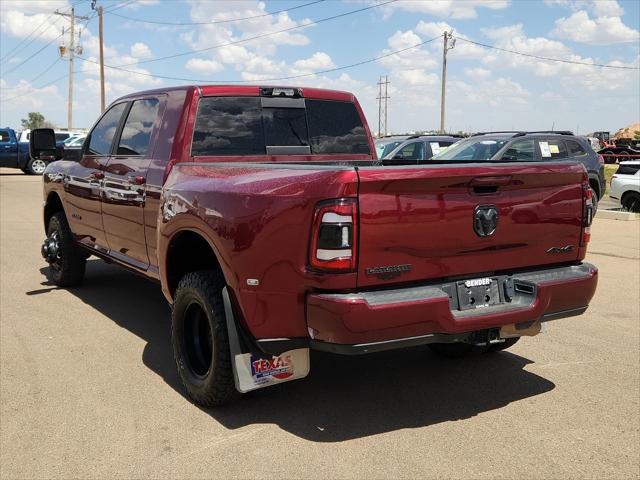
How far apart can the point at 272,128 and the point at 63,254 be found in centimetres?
317

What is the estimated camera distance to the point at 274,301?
11.1ft

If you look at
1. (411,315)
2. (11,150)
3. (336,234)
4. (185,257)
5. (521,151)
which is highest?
(11,150)

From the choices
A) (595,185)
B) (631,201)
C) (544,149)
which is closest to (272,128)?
(544,149)

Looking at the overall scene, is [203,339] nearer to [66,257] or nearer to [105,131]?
[105,131]

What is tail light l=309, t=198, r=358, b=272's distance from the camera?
3.11 meters

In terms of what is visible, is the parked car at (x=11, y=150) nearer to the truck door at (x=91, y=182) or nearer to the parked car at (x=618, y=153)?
the truck door at (x=91, y=182)

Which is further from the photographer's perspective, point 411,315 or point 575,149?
point 575,149

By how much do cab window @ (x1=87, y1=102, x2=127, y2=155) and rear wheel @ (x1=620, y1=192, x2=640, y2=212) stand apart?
1432 centimetres

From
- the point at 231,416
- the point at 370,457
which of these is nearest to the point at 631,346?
the point at 370,457

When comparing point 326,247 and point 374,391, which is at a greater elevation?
point 326,247

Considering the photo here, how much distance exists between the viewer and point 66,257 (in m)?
6.95

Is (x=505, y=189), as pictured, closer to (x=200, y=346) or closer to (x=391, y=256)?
(x=391, y=256)

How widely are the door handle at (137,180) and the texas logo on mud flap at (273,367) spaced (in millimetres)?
1901

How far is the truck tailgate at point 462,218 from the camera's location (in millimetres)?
3186
